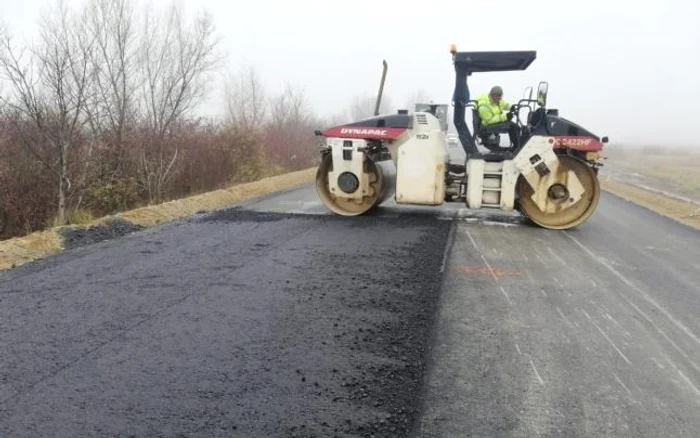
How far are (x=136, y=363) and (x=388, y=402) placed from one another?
1536 mm

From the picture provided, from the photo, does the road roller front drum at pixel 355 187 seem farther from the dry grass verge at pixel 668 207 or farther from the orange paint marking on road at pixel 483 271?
the dry grass verge at pixel 668 207

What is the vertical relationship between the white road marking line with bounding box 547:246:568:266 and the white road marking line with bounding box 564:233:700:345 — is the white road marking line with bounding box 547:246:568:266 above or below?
above

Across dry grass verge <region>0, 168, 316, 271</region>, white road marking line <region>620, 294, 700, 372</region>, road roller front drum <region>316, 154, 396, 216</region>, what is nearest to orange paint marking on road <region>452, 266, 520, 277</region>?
white road marking line <region>620, 294, 700, 372</region>

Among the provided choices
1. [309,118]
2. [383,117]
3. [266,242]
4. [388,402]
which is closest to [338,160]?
[383,117]

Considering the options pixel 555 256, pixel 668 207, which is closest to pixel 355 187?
pixel 555 256

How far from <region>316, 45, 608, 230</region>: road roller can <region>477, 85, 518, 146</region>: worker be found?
0.09 meters

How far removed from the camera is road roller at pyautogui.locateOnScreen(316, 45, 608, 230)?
8234mm

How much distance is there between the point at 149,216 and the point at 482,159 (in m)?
5.30

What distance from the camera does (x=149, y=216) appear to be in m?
8.84

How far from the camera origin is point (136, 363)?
131 inches

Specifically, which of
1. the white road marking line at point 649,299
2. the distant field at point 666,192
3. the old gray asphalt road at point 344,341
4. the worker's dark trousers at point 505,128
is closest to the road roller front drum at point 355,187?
the worker's dark trousers at point 505,128

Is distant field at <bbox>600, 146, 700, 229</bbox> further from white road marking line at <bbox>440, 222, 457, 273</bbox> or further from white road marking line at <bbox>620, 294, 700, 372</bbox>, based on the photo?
white road marking line at <bbox>620, 294, 700, 372</bbox>

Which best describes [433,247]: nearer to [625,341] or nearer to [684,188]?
[625,341]

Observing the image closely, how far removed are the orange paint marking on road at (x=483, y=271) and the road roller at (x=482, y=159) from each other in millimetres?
2653
